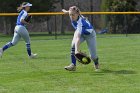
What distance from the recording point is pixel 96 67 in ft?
38.9

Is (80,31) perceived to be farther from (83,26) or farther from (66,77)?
(66,77)

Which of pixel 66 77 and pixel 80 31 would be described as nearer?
pixel 66 77

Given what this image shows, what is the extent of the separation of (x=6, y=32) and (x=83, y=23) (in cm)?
2641

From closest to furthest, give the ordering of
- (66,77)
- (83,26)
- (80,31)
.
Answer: (66,77), (80,31), (83,26)

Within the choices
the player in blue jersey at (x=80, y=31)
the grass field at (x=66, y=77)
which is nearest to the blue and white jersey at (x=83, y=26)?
the player in blue jersey at (x=80, y=31)

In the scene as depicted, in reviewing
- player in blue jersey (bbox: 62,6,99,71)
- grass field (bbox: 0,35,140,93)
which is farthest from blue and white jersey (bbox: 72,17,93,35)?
grass field (bbox: 0,35,140,93)

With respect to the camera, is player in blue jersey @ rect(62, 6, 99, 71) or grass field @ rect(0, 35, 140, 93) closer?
grass field @ rect(0, 35, 140, 93)

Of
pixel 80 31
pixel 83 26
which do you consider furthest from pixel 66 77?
pixel 83 26

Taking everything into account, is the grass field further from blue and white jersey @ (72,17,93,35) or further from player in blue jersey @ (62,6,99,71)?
blue and white jersey @ (72,17,93,35)

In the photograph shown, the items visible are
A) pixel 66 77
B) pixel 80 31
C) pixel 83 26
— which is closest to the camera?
pixel 66 77

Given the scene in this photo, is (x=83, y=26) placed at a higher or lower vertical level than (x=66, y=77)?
higher

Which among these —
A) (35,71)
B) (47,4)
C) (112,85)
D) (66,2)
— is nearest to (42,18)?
(47,4)

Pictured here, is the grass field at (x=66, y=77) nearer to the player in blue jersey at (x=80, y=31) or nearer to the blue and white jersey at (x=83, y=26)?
the player in blue jersey at (x=80, y=31)

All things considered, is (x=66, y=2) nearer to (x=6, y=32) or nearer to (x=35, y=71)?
(x=6, y=32)
